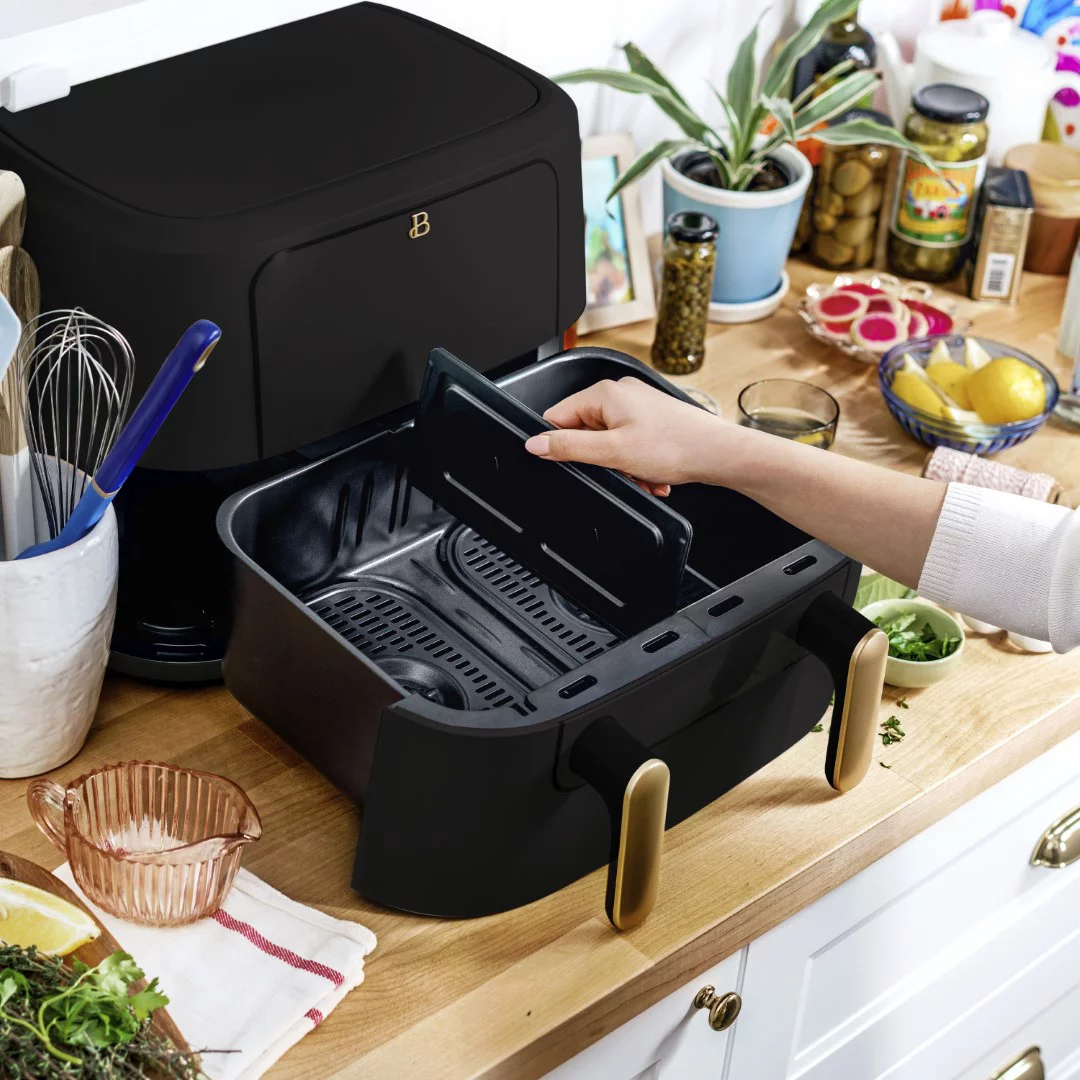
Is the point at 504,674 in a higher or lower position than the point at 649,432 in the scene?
lower

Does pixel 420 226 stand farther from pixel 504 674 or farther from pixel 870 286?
pixel 870 286

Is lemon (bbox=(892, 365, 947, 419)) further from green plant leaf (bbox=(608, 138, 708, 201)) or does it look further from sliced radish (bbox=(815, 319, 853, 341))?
green plant leaf (bbox=(608, 138, 708, 201))

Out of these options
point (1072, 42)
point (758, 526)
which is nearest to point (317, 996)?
point (758, 526)

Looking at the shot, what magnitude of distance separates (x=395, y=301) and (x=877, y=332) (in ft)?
2.17

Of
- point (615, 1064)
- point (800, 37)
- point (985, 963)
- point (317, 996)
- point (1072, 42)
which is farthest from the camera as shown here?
point (1072, 42)

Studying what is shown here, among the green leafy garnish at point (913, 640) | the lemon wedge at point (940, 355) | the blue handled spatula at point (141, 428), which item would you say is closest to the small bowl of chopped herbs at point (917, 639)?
the green leafy garnish at point (913, 640)

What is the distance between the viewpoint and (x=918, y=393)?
1414 mm

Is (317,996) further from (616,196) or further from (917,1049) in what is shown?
(616,196)

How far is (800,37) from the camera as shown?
152 cm

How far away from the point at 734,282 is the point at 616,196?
0.16 m

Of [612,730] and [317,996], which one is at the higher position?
[612,730]

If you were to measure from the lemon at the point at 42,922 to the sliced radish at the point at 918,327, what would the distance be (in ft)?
3.34

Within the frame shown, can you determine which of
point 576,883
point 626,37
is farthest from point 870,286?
point 576,883

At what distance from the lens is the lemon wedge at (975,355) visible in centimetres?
147
